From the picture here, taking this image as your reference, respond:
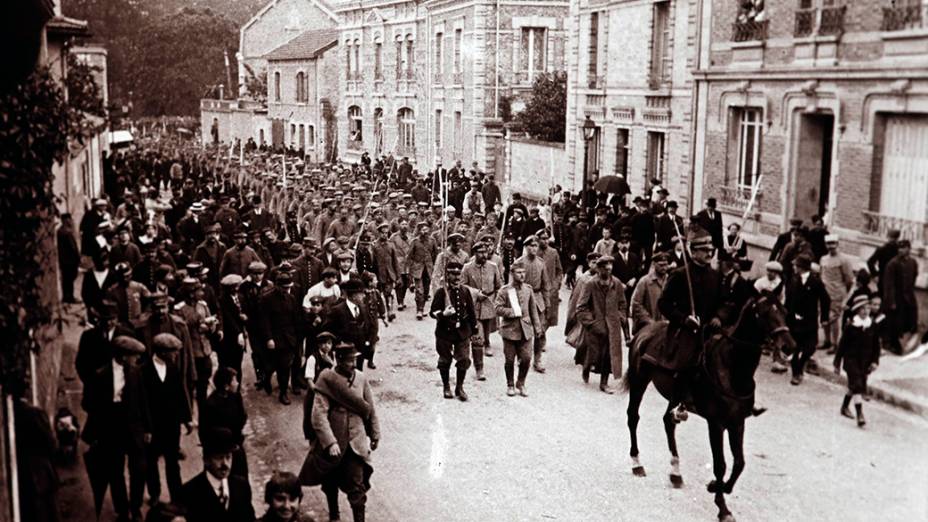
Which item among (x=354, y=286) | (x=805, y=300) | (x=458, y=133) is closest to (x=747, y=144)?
(x=805, y=300)

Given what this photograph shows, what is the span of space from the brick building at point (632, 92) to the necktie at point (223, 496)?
57.2ft

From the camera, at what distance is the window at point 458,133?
3888 cm

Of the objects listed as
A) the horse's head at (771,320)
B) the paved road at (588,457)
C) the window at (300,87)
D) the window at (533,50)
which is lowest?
the paved road at (588,457)

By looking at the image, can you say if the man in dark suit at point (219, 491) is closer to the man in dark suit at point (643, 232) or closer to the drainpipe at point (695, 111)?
the man in dark suit at point (643, 232)

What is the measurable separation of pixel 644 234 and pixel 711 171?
411cm

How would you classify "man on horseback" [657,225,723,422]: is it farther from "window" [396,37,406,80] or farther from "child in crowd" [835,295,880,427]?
"window" [396,37,406,80]

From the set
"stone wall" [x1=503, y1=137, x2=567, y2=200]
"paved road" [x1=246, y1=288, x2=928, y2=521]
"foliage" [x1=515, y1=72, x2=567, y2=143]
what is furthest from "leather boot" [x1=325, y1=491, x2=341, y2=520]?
"foliage" [x1=515, y1=72, x2=567, y2=143]

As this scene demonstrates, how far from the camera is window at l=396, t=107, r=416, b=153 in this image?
44669 millimetres

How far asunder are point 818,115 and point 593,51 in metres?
14.2

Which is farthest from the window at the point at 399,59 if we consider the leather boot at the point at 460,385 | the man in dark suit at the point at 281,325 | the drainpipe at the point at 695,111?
the leather boot at the point at 460,385

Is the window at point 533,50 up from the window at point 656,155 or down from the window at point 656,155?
up

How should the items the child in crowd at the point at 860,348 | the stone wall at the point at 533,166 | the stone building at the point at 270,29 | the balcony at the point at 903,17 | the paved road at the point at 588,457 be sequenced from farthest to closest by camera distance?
the stone building at the point at 270,29
the stone wall at the point at 533,166
the child in crowd at the point at 860,348
the paved road at the point at 588,457
the balcony at the point at 903,17

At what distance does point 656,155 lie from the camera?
25562mm

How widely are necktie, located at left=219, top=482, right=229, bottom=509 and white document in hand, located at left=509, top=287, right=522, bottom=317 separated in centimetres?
606
